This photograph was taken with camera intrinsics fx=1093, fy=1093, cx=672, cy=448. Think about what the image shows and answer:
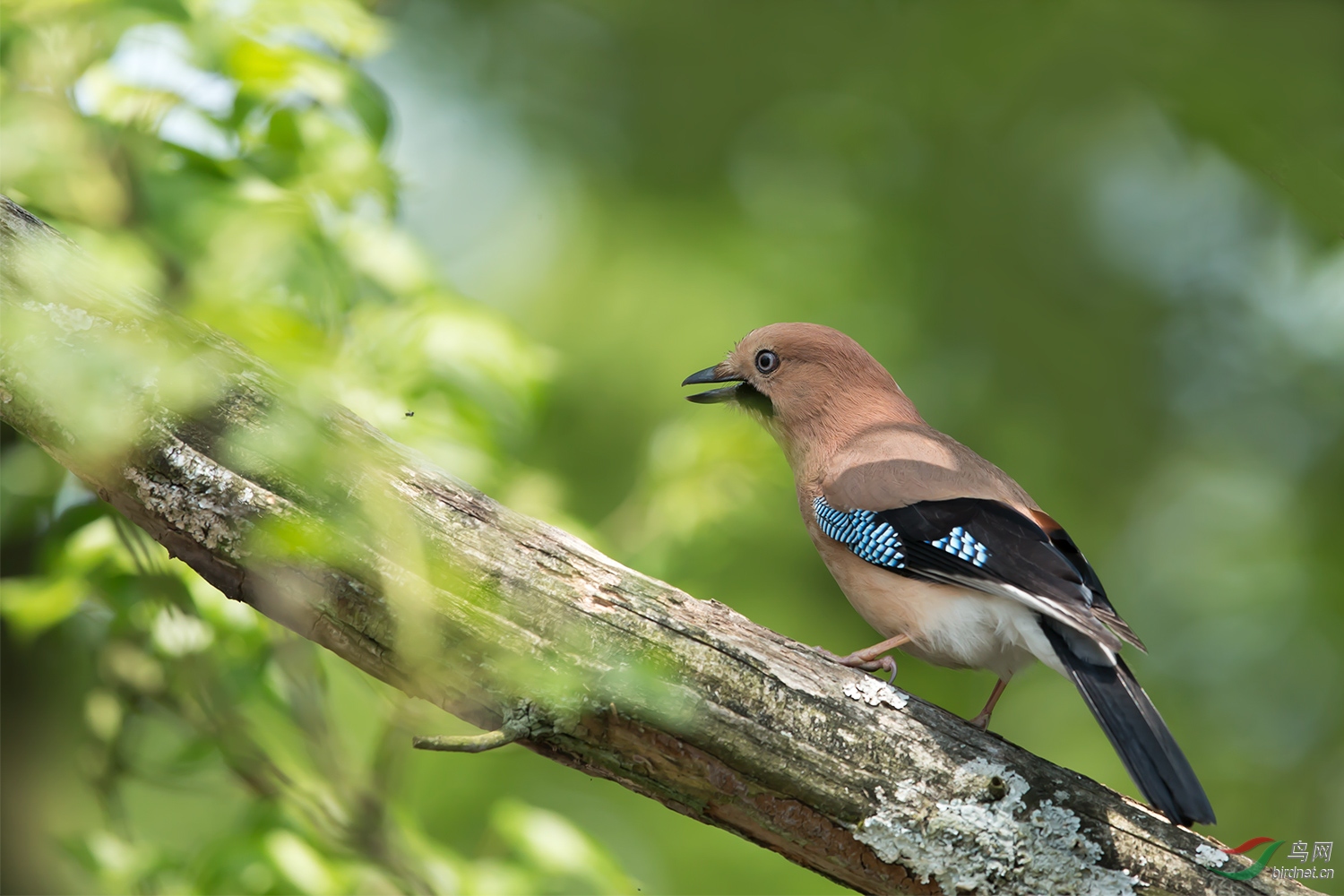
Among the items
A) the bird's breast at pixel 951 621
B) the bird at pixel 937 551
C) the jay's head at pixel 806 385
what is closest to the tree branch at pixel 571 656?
the bird at pixel 937 551

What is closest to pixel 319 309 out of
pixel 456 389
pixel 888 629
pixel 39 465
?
pixel 456 389

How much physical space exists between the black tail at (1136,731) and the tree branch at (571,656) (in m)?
0.15

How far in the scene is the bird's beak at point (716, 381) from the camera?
16.7 ft

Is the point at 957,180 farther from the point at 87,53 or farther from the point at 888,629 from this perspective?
the point at 87,53

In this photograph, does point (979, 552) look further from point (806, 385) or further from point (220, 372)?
point (220, 372)

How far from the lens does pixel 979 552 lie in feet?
12.1

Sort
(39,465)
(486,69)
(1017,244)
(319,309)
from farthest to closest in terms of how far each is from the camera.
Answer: (486,69) < (1017,244) < (39,465) < (319,309)

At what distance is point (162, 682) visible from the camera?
4023 mm

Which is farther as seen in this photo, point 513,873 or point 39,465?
point 39,465

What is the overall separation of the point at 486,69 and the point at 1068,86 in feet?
14.6

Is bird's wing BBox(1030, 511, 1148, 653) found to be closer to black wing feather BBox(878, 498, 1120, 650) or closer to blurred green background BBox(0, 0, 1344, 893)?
black wing feather BBox(878, 498, 1120, 650)

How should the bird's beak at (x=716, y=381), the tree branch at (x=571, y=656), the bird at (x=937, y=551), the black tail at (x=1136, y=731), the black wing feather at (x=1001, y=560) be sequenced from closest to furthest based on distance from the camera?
the tree branch at (x=571, y=656) < the black tail at (x=1136, y=731) < the bird at (x=937, y=551) < the black wing feather at (x=1001, y=560) < the bird's beak at (x=716, y=381)

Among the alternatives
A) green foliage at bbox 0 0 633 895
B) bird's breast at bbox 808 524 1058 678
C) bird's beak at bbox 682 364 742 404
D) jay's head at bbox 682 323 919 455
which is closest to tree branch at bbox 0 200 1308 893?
green foliage at bbox 0 0 633 895

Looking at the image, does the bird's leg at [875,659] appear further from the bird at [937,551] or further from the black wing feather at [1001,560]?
the black wing feather at [1001,560]
